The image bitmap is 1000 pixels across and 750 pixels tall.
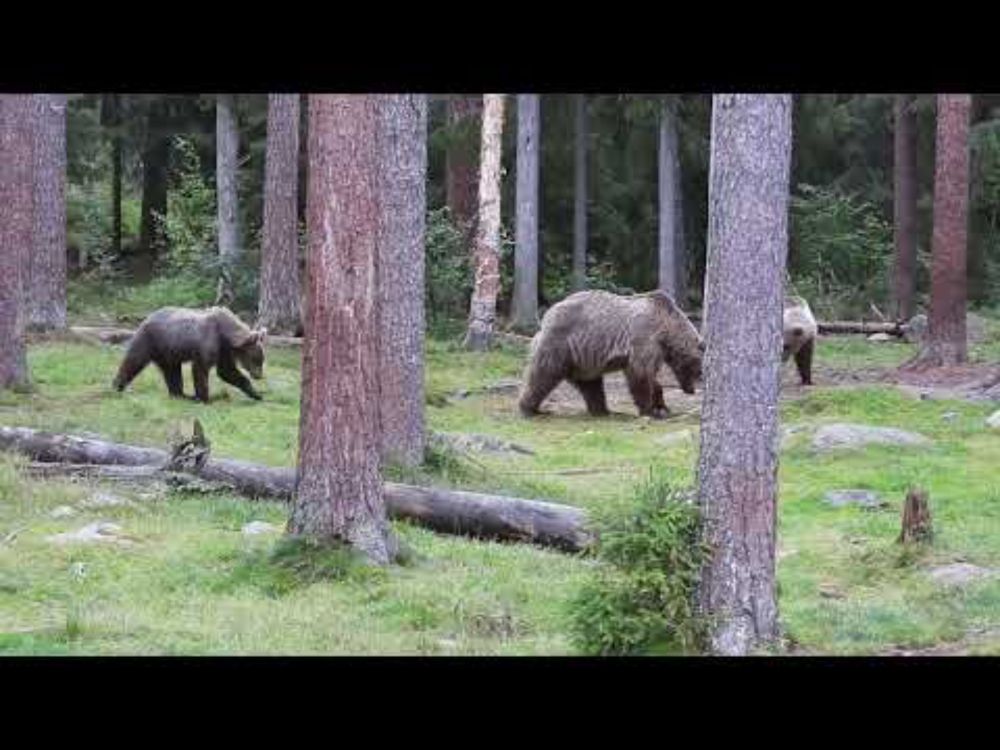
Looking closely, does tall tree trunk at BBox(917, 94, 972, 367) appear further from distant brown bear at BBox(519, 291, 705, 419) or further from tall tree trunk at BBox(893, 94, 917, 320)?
tall tree trunk at BBox(893, 94, 917, 320)

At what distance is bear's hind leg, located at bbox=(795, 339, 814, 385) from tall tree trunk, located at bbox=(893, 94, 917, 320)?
976 centimetres

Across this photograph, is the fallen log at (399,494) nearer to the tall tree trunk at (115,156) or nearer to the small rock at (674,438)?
the small rock at (674,438)

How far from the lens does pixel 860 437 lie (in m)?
17.3

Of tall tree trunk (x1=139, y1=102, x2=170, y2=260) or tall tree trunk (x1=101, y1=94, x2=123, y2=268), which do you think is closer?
tall tree trunk (x1=101, y1=94, x2=123, y2=268)

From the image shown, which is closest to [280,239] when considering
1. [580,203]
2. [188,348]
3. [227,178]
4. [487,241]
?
[487,241]

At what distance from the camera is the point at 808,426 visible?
731 inches

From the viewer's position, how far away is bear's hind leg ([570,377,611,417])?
21.7 m

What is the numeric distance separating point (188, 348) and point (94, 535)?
8839mm

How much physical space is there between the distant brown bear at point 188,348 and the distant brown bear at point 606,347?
4066 millimetres

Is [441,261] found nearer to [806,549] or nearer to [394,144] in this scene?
[394,144]

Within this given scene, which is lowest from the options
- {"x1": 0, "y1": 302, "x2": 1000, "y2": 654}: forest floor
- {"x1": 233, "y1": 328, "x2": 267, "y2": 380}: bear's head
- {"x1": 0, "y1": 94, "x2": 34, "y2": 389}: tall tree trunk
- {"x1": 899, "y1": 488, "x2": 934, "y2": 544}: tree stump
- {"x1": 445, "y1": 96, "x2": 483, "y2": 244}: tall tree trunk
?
{"x1": 0, "y1": 302, "x2": 1000, "y2": 654}: forest floor

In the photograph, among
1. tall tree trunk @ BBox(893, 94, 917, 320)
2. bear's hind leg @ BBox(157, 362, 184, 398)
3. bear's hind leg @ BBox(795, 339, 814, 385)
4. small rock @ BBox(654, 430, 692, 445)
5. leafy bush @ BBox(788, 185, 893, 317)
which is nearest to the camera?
small rock @ BBox(654, 430, 692, 445)

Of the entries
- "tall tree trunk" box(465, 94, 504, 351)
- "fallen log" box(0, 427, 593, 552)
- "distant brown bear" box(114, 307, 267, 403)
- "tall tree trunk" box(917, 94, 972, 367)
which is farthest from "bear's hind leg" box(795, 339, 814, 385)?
"fallen log" box(0, 427, 593, 552)

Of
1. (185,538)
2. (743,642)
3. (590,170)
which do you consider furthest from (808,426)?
(590,170)
